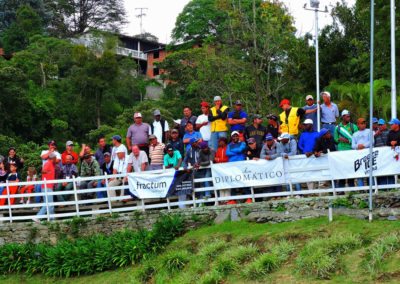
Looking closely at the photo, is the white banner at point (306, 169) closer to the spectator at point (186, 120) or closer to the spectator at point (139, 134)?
the spectator at point (186, 120)

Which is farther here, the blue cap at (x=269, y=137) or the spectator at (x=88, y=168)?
the spectator at (x=88, y=168)

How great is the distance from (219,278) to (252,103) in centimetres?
1680

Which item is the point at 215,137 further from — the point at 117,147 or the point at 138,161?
the point at 117,147

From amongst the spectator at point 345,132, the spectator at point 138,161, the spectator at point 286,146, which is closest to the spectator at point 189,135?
the spectator at point 138,161

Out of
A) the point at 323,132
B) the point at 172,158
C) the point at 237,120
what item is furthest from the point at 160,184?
the point at 323,132

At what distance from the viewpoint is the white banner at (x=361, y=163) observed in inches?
645

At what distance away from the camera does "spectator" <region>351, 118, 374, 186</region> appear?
658 inches

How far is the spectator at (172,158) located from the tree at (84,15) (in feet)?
175

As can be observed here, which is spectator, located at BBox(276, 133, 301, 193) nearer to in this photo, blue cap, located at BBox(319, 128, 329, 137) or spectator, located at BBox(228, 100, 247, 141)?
blue cap, located at BBox(319, 128, 329, 137)

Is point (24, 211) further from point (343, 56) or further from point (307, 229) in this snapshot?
point (343, 56)

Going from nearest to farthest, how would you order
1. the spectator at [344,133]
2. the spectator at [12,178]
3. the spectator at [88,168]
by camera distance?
the spectator at [344,133] < the spectator at [88,168] < the spectator at [12,178]

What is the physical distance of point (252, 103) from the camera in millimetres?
30891

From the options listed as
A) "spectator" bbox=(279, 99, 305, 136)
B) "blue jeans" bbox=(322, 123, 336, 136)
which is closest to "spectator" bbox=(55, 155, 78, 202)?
"spectator" bbox=(279, 99, 305, 136)

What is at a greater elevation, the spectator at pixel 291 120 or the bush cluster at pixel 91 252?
the spectator at pixel 291 120
